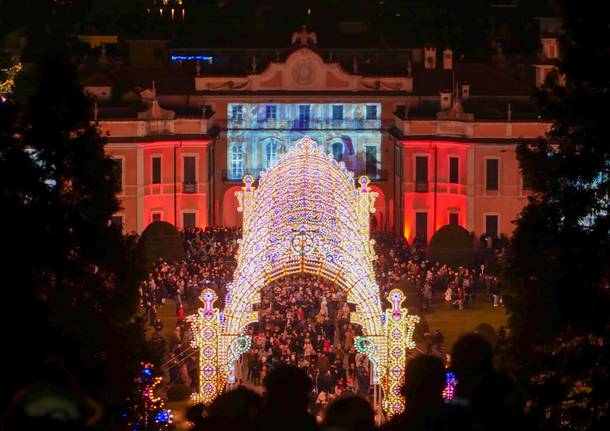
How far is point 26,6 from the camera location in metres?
130

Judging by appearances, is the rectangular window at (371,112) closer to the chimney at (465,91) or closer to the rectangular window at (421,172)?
the chimney at (465,91)

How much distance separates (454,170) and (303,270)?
151 feet

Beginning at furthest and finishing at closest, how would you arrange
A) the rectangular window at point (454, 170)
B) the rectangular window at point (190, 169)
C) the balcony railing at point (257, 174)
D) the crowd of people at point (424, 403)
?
the balcony railing at point (257, 174)
the rectangular window at point (190, 169)
the rectangular window at point (454, 170)
the crowd of people at point (424, 403)

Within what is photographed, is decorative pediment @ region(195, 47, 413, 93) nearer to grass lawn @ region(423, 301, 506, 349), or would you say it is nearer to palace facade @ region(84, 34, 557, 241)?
palace facade @ region(84, 34, 557, 241)

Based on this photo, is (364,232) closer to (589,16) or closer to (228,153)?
(589,16)

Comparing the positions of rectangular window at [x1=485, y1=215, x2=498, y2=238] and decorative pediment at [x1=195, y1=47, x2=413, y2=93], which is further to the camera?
decorative pediment at [x1=195, y1=47, x2=413, y2=93]

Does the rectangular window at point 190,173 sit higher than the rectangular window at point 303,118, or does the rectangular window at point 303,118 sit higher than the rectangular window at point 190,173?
the rectangular window at point 303,118

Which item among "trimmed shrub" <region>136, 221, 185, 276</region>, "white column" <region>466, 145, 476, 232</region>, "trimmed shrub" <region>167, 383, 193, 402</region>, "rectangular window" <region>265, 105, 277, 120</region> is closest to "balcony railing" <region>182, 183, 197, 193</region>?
"rectangular window" <region>265, 105, 277, 120</region>

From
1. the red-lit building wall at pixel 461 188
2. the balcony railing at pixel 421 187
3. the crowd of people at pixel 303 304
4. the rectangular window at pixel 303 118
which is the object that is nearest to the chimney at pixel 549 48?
the red-lit building wall at pixel 461 188

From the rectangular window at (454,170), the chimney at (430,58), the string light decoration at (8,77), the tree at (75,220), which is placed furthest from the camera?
the chimney at (430,58)

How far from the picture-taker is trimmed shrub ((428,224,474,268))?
280ft

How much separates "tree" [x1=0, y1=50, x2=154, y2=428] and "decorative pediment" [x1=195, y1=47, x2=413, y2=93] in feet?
189

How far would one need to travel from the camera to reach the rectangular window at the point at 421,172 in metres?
99.2

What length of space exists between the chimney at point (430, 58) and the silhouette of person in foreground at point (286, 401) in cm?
8756
